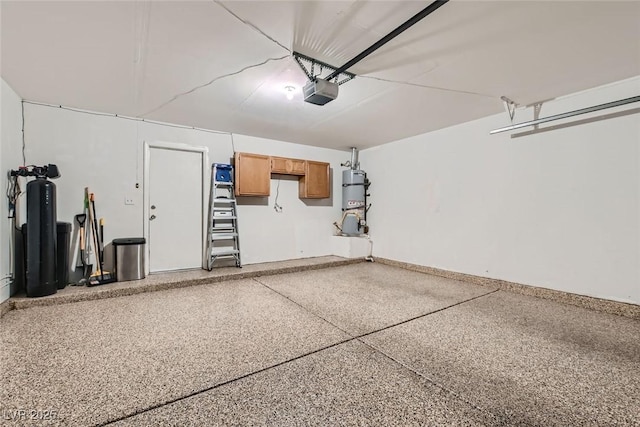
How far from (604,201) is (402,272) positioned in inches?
110

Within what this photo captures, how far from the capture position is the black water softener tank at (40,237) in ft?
9.69

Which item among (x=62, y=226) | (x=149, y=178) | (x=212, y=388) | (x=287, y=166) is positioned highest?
(x=287, y=166)

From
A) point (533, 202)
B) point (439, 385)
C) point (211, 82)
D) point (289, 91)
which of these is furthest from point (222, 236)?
point (533, 202)

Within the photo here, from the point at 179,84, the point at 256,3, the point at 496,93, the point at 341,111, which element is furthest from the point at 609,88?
the point at 179,84

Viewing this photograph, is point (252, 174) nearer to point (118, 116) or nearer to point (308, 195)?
point (308, 195)

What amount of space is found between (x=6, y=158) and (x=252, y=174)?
2.95m

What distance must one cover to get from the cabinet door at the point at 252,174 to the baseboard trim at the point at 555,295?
337 cm

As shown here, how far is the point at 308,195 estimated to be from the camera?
5.58 m

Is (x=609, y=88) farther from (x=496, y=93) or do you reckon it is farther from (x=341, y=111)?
(x=341, y=111)

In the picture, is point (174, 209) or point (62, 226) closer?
point (62, 226)

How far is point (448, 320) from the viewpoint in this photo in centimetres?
271

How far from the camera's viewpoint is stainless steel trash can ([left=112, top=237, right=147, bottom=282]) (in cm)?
373

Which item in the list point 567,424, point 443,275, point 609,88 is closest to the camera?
point 567,424

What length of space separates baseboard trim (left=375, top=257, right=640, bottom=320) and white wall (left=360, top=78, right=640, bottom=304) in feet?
0.21
